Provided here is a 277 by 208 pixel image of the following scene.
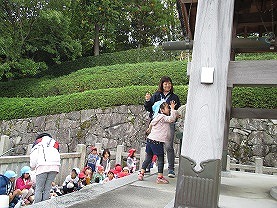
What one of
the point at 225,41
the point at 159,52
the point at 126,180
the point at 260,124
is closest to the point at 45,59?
the point at 159,52

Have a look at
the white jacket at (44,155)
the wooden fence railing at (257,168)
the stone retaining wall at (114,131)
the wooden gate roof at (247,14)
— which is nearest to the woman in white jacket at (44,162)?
the white jacket at (44,155)

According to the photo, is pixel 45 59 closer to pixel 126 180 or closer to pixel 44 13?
pixel 44 13

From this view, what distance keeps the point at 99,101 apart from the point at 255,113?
305 inches

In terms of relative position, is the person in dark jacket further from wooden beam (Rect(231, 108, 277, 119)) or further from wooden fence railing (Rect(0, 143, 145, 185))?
wooden fence railing (Rect(0, 143, 145, 185))

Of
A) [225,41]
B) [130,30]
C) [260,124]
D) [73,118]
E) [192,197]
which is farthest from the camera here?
[130,30]

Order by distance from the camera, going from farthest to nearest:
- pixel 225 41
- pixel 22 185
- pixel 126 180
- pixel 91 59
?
pixel 91 59, pixel 22 185, pixel 126 180, pixel 225 41

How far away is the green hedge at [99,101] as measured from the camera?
10172 mm

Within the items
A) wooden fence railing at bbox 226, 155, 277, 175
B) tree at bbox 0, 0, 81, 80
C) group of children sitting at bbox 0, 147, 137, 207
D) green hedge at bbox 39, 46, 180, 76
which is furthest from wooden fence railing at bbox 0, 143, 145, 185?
green hedge at bbox 39, 46, 180, 76

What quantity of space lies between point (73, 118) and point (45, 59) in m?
7.62

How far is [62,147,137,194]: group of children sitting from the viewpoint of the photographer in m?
6.27

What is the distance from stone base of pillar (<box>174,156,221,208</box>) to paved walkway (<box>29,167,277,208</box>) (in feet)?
0.78

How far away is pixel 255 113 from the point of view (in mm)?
5605

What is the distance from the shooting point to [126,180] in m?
4.28

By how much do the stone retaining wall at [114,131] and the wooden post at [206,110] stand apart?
7.59 meters
